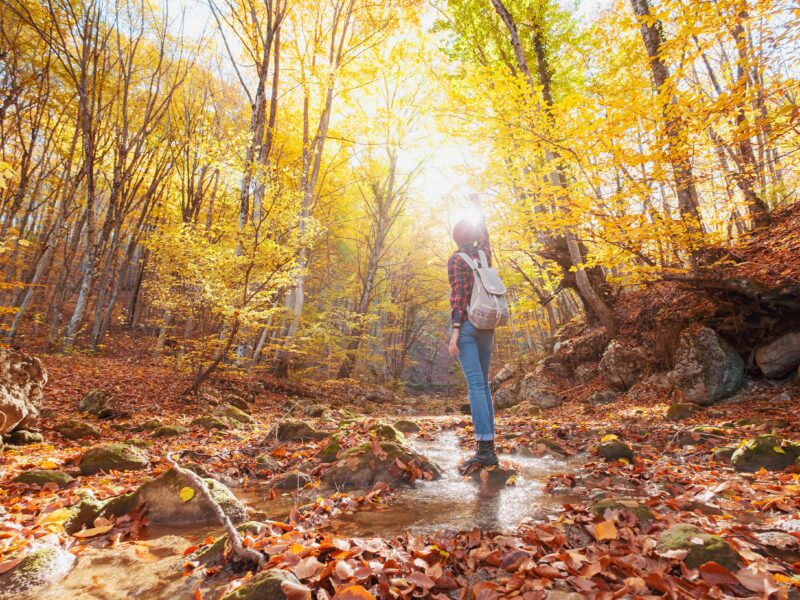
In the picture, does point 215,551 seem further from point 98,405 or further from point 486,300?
point 98,405

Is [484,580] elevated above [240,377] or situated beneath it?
situated beneath

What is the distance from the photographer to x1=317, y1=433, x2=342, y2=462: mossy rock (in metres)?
3.94

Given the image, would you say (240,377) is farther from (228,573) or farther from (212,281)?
(228,573)

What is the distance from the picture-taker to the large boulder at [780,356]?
5734 mm

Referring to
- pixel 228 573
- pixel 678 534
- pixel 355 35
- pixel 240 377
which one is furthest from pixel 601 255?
pixel 355 35

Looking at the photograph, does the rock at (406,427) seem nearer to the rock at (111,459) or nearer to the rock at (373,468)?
the rock at (373,468)

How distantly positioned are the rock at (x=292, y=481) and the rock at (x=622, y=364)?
8272 millimetres

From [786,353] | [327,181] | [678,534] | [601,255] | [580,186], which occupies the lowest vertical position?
[678,534]

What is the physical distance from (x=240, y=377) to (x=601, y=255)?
31.2 ft

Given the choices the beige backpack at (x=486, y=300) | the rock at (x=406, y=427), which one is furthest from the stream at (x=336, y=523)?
the rock at (x=406, y=427)

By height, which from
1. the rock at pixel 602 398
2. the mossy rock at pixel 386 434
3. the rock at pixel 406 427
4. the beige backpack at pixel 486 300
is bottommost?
the rock at pixel 602 398

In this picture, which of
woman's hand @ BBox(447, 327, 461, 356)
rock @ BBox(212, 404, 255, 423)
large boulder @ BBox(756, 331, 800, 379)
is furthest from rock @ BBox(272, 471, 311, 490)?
large boulder @ BBox(756, 331, 800, 379)

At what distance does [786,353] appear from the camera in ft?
19.0

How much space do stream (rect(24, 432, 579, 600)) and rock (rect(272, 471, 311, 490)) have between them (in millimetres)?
139
